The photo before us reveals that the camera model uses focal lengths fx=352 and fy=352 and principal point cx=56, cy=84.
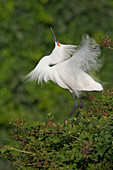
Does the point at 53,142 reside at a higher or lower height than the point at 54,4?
lower

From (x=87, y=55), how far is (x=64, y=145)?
3.32 feet

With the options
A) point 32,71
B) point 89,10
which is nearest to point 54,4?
point 89,10

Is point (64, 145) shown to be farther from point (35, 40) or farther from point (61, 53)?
point (35, 40)

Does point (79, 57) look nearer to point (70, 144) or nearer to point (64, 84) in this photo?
point (64, 84)

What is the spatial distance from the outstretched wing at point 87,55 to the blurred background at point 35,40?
217 cm

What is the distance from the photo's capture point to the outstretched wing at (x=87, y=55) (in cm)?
314

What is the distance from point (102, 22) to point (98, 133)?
3.63m

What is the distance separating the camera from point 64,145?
2.45 meters

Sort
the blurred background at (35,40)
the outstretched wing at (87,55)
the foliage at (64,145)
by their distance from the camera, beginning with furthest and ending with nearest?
the blurred background at (35,40) < the outstretched wing at (87,55) < the foliage at (64,145)

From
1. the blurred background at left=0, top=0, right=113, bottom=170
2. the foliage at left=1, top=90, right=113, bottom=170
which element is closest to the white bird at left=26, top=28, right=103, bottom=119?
the foliage at left=1, top=90, right=113, bottom=170

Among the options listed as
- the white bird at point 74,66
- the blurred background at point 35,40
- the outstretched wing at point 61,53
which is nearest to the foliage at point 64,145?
the white bird at point 74,66

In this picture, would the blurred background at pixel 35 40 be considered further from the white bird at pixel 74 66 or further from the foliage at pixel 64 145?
the foliage at pixel 64 145

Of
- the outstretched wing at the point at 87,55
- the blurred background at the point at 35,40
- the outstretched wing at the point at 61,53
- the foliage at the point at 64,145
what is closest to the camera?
the foliage at the point at 64,145

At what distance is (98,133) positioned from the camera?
243cm
